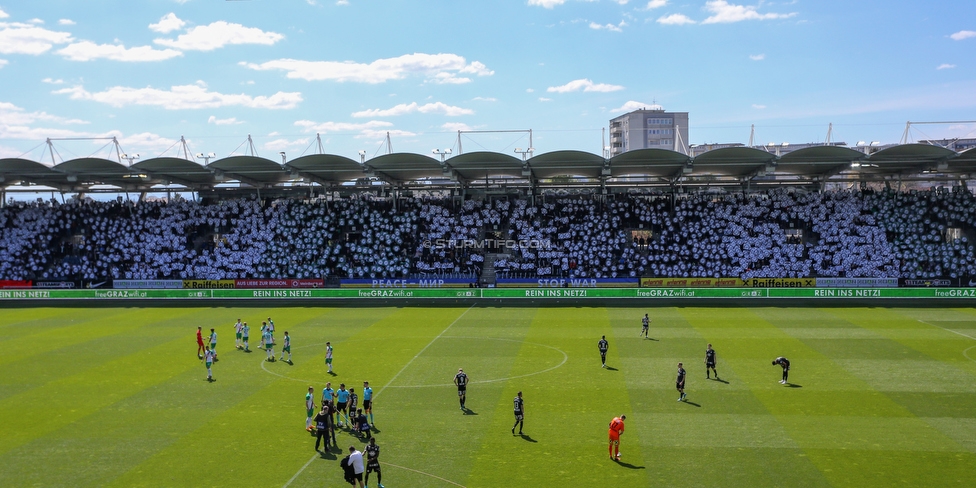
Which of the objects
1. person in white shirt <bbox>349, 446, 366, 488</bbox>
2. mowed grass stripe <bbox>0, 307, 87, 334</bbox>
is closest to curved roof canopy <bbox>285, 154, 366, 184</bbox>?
mowed grass stripe <bbox>0, 307, 87, 334</bbox>

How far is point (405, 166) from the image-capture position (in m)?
55.1

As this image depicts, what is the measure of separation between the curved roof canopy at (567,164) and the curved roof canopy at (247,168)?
1910 cm

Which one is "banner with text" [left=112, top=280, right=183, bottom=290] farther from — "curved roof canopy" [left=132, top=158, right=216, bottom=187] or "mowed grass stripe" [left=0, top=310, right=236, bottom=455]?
"mowed grass stripe" [left=0, top=310, right=236, bottom=455]

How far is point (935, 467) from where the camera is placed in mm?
16984

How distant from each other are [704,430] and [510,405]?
5.85m

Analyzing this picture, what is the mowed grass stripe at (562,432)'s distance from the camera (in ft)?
55.2

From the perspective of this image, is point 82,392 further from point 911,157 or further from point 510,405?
point 911,157

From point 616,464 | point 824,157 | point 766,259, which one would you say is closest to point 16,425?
point 616,464

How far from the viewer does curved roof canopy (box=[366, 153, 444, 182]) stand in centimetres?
5278

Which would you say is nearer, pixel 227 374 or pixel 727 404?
pixel 727 404

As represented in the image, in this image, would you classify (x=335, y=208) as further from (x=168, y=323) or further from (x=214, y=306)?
(x=168, y=323)

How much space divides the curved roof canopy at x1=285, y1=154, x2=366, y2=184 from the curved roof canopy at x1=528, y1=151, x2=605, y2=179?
43.0ft

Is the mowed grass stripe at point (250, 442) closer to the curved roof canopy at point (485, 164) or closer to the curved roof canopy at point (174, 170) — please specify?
the curved roof canopy at point (485, 164)

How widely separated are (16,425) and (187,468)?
7468 mm
